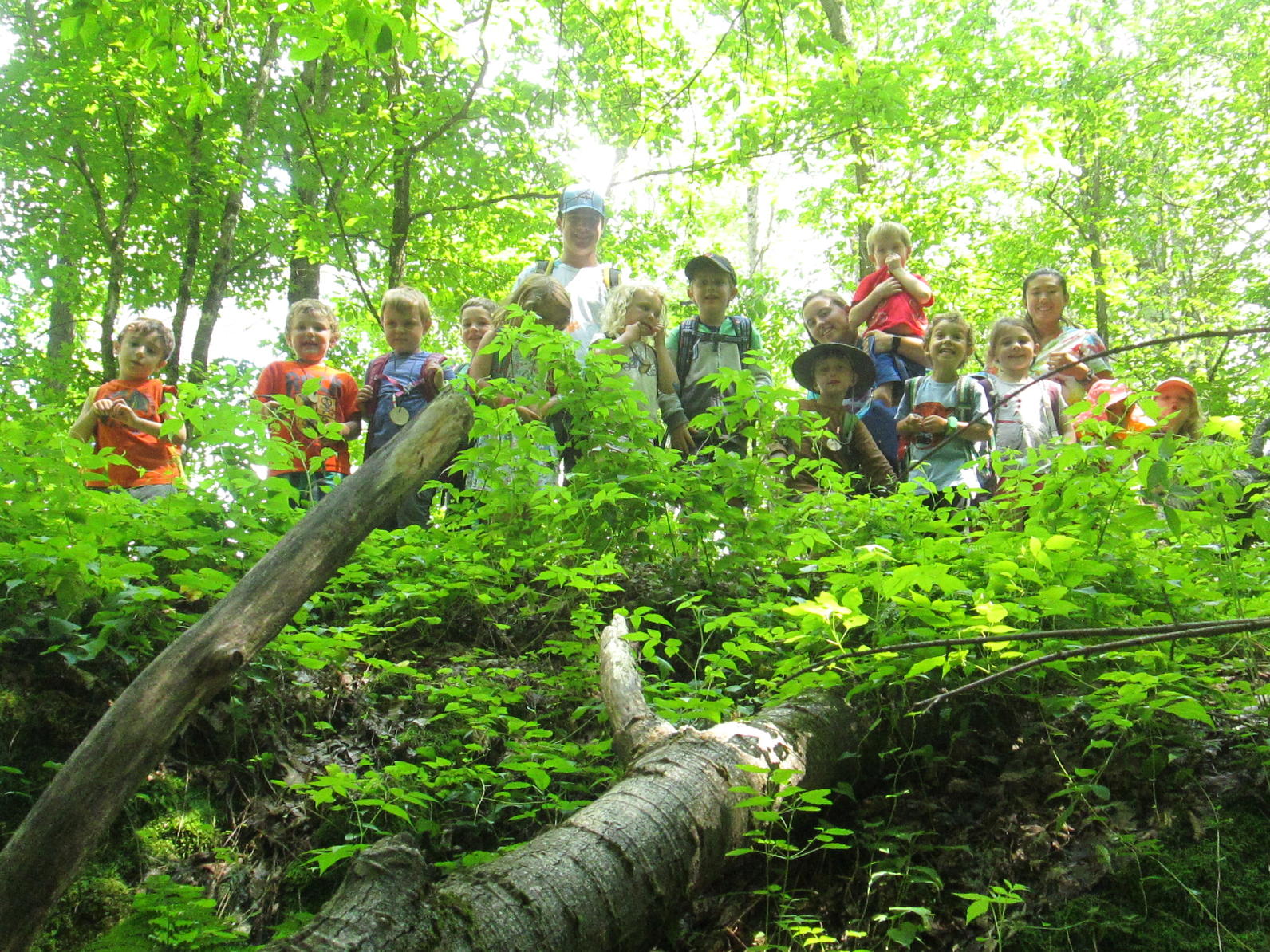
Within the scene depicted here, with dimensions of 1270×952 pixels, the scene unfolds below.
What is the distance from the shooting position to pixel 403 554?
4.15 metres

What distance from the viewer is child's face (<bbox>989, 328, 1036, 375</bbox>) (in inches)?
219

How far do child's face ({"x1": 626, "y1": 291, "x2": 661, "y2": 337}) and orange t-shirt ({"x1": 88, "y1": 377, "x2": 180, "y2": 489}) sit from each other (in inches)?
121

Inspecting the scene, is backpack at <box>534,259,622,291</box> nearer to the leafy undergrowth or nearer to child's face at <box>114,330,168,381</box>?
the leafy undergrowth

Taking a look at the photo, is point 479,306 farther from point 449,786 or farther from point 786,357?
point 786,357

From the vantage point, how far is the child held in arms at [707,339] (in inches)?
224

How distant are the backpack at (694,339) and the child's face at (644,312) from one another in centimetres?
80

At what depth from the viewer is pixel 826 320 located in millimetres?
6117

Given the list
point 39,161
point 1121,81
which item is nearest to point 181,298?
point 39,161

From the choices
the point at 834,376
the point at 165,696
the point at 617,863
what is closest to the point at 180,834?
the point at 165,696

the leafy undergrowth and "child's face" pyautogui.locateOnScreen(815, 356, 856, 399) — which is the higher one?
"child's face" pyautogui.locateOnScreen(815, 356, 856, 399)

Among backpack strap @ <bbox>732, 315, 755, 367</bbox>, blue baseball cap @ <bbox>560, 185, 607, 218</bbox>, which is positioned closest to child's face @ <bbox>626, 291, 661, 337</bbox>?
backpack strap @ <bbox>732, 315, 755, 367</bbox>

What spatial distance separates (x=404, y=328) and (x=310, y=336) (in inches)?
27.9

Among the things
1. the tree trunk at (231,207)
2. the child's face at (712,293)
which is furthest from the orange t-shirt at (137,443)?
the child's face at (712,293)

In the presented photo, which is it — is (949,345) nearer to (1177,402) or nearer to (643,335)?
(1177,402)
